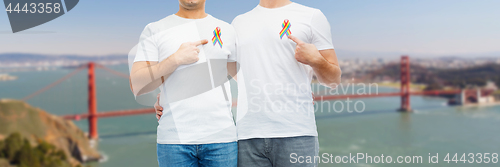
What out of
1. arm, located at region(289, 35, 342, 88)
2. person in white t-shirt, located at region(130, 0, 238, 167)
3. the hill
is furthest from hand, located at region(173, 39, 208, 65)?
the hill

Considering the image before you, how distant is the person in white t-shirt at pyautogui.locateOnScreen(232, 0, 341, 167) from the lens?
77cm

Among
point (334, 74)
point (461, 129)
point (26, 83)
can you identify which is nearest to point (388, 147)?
point (461, 129)

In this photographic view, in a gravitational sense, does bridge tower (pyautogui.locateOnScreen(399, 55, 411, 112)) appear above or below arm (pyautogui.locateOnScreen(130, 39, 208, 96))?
below

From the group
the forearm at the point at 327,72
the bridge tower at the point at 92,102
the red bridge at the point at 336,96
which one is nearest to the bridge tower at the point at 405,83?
the red bridge at the point at 336,96

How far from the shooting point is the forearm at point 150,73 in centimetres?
73

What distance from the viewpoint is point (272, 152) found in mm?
774

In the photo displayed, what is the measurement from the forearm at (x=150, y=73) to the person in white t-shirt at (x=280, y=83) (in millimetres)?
170

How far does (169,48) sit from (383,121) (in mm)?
17016

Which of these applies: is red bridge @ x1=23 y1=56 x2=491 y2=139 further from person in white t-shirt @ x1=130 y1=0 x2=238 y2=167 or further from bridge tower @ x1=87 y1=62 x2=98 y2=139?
person in white t-shirt @ x1=130 y1=0 x2=238 y2=167

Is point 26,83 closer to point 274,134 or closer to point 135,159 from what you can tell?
point 135,159

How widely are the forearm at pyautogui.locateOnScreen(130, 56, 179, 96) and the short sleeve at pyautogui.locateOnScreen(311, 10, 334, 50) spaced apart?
0.33 meters

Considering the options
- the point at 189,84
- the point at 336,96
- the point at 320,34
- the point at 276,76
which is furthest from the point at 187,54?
the point at 336,96

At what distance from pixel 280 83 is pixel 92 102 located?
10.4 meters

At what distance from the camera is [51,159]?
8000mm
